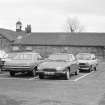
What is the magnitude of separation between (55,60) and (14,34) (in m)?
40.3

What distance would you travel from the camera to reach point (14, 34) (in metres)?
56.8

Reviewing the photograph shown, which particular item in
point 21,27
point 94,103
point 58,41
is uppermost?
point 21,27

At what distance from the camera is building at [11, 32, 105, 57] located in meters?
50.4

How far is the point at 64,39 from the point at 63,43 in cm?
199

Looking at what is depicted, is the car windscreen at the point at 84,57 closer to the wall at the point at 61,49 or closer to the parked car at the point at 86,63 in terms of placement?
the parked car at the point at 86,63

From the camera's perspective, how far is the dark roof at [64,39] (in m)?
51.3

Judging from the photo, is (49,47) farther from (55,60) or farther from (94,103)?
(94,103)

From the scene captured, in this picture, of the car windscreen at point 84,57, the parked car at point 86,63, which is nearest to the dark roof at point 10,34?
the car windscreen at point 84,57

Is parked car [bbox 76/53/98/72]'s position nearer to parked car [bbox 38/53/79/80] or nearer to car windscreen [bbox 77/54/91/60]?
car windscreen [bbox 77/54/91/60]

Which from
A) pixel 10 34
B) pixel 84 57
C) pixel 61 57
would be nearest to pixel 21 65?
pixel 61 57

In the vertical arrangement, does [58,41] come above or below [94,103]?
above

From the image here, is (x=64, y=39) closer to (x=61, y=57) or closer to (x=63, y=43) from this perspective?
(x=63, y=43)

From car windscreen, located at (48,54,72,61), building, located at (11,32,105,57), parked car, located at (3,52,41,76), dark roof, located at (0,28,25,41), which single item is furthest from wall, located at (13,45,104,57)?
parked car, located at (3,52,41,76)

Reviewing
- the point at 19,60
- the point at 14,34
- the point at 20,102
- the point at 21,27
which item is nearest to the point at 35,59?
the point at 19,60
